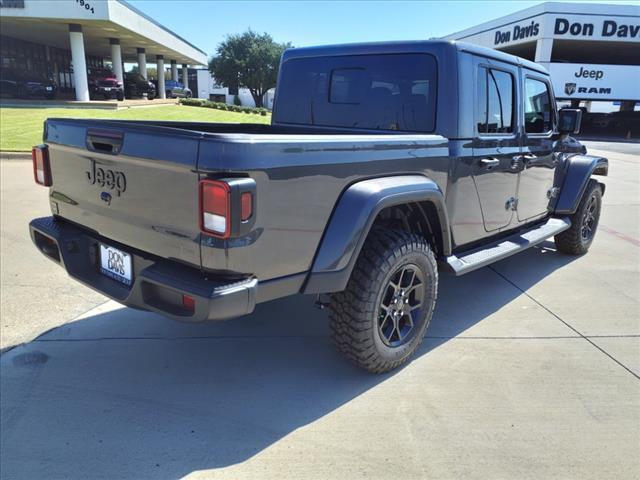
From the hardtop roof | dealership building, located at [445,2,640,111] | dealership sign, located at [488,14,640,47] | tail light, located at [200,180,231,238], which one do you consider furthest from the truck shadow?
dealership sign, located at [488,14,640,47]

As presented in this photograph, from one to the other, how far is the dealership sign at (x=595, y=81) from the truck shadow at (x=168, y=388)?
33.1 m

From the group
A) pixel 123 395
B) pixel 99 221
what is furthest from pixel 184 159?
pixel 123 395

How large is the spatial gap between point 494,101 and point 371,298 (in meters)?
2.04

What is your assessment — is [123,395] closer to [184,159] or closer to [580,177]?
[184,159]

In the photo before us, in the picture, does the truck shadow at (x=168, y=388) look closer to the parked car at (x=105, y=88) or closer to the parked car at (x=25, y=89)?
the parked car at (x=105, y=88)

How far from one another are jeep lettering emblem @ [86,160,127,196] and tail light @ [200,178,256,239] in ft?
2.15

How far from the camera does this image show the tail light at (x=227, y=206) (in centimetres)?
207

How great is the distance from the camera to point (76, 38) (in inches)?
989

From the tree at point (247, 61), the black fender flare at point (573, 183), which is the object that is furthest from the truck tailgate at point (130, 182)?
the tree at point (247, 61)

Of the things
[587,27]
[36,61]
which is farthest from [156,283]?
[36,61]

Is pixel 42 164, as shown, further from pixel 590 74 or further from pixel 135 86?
pixel 590 74

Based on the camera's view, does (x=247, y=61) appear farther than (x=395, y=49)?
Yes

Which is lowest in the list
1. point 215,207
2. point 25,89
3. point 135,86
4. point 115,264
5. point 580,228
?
point 580,228

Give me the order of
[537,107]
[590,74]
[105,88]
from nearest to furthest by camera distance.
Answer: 1. [537,107]
2. [105,88]
3. [590,74]
